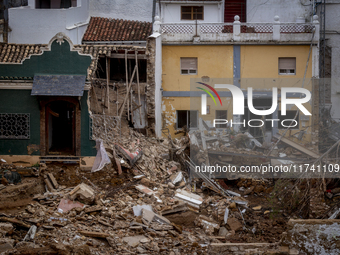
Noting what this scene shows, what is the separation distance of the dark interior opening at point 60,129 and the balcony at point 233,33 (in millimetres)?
6805

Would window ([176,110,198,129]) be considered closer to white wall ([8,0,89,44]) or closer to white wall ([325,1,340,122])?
white wall ([8,0,89,44])

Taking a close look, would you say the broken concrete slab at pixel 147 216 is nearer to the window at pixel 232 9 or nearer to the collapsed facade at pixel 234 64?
the collapsed facade at pixel 234 64

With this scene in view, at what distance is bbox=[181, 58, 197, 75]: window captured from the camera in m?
19.4

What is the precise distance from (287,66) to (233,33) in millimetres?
3347

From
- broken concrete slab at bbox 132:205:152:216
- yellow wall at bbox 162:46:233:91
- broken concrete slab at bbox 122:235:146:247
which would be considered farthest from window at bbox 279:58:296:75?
broken concrete slab at bbox 122:235:146:247

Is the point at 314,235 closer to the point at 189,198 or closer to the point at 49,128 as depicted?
the point at 189,198

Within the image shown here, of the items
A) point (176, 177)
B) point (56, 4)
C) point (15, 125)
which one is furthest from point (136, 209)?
point (56, 4)

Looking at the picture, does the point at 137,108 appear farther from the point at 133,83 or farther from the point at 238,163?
the point at 238,163

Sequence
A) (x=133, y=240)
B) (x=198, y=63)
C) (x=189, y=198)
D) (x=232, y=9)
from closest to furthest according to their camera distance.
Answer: (x=133, y=240)
(x=189, y=198)
(x=198, y=63)
(x=232, y=9)

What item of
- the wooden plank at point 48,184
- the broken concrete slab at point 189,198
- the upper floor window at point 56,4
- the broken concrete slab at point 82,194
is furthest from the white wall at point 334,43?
the wooden plank at point 48,184

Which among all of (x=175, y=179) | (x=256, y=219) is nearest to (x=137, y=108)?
(x=175, y=179)

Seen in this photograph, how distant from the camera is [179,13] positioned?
2084 centimetres

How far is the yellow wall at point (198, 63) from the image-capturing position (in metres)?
19.3

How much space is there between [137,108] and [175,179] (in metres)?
5.01
